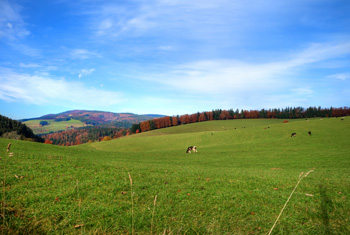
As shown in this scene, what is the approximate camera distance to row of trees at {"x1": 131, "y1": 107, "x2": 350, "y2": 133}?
402ft

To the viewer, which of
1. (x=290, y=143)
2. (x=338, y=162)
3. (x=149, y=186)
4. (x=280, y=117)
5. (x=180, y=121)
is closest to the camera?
(x=149, y=186)

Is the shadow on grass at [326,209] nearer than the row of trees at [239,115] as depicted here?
Yes

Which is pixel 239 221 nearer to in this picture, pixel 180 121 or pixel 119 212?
pixel 119 212

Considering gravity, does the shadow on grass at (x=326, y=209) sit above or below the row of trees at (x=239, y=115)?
below

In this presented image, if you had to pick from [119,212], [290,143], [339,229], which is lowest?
[290,143]

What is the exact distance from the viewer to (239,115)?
153875 millimetres

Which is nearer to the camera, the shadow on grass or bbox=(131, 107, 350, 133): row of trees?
the shadow on grass

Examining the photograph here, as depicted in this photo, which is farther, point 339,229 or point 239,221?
point 239,221

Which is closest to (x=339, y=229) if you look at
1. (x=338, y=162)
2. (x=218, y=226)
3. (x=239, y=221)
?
(x=239, y=221)

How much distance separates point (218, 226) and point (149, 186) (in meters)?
3.92

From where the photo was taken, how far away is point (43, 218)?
184 inches

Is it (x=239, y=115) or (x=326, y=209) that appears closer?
(x=326, y=209)

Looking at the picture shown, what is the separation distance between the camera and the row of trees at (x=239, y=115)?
12259 cm

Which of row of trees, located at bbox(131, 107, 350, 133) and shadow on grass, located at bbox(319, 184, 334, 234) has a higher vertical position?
row of trees, located at bbox(131, 107, 350, 133)
